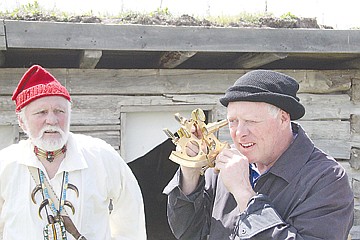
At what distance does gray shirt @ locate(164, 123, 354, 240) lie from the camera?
175cm

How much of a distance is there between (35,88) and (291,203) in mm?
1622

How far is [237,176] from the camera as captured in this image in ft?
6.10

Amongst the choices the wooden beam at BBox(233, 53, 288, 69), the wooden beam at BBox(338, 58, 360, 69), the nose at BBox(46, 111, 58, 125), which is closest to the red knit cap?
the nose at BBox(46, 111, 58, 125)

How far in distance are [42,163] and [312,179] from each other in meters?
1.62

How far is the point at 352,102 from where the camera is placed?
5383 mm

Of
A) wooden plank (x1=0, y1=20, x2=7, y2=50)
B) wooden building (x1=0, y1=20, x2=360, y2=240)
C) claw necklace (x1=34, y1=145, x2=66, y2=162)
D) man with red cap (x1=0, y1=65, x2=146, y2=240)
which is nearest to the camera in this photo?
man with red cap (x1=0, y1=65, x2=146, y2=240)

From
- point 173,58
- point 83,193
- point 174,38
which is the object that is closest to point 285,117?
point 83,193

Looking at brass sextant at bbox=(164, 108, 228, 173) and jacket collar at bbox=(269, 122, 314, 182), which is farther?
brass sextant at bbox=(164, 108, 228, 173)

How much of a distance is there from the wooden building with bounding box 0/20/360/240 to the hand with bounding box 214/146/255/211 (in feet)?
7.58

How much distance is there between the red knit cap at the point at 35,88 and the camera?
281cm

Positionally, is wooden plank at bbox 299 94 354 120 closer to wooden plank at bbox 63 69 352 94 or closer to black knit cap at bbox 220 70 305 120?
wooden plank at bbox 63 69 352 94

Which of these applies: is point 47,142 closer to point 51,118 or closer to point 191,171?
point 51,118

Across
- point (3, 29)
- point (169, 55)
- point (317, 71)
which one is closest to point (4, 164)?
point (3, 29)

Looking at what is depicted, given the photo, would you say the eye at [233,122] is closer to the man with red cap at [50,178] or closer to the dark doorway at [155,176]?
the man with red cap at [50,178]
